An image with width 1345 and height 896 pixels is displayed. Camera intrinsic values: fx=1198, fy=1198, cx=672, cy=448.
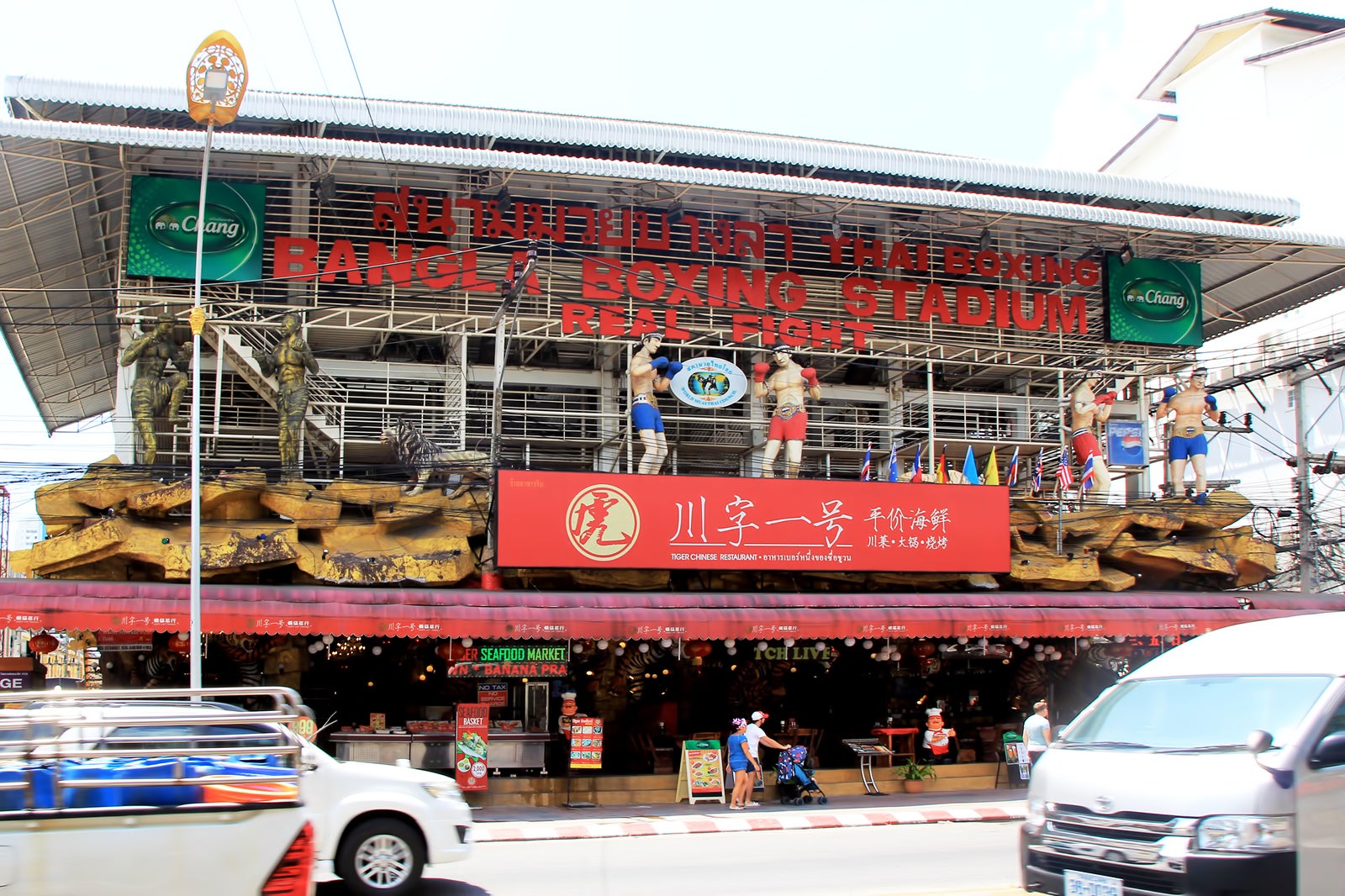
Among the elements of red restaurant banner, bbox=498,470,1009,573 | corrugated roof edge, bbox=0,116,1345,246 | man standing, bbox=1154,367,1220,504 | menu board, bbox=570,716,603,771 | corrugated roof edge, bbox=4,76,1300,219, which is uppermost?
corrugated roof edge, bbox=4,76,1300,219

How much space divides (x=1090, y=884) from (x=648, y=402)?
17.1 m

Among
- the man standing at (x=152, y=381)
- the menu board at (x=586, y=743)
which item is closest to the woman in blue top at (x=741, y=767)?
the menu board at (x=586, y=743)

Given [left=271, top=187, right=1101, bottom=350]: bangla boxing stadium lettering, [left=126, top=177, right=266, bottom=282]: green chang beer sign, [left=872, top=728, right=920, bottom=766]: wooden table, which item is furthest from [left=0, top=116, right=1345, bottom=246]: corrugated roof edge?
[left=872, top=728, right=920, bottom=766]: wooden table

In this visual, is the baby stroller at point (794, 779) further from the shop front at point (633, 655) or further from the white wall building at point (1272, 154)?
the white wall building at point (1272, 154)

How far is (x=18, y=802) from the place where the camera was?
6.95 metres

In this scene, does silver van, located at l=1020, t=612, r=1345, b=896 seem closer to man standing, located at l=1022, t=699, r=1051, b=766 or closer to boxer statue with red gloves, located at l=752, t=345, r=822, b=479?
man standing, located at l=1022, t=699, r=1051, b=766

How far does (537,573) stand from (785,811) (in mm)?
6330

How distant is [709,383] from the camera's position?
2545 cm

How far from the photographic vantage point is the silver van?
7238 mm

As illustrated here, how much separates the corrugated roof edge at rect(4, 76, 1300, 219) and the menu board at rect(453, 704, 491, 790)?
38.7 ft

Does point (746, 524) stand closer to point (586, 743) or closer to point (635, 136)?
point (586, 743)

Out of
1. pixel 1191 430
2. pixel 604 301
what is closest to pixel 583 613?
A: pixel 604 301

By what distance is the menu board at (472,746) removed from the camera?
1903 cm

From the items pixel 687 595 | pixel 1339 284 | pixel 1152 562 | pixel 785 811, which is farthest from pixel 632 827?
pixel 1339 284
